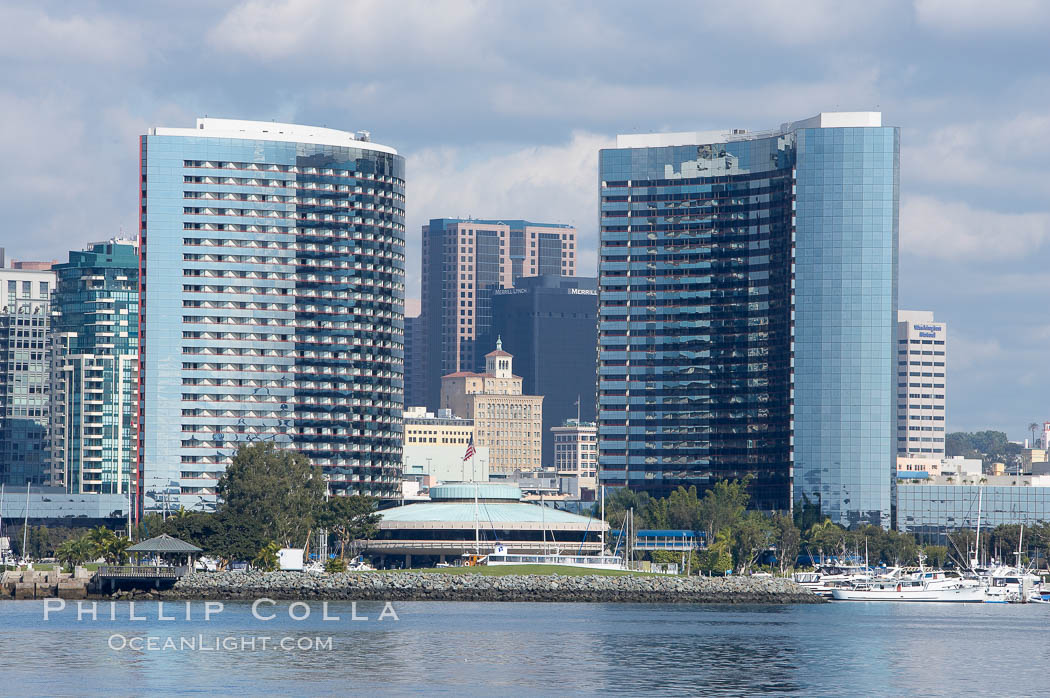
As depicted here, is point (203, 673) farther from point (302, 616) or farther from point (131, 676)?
point (302, 616)

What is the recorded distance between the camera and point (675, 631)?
180m

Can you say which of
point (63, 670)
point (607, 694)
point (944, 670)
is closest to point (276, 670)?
point (63, 670)

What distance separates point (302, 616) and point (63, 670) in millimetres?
67060

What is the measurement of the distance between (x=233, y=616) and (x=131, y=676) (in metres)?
63.1

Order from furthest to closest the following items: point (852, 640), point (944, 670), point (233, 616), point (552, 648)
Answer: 1. point (233, 616)
2. point (852, 640)
3. point (552, 648)
4. point (944, 670)

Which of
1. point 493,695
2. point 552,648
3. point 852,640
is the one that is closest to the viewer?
point 493,695

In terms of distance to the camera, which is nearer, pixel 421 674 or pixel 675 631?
pixel 421 674

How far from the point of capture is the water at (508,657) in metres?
123

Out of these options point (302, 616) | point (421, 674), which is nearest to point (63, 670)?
point (421, 674)

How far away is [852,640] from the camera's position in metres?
175

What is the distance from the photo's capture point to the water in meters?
123

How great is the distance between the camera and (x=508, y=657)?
143 metres

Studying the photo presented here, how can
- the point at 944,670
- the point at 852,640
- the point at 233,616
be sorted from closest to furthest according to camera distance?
the point at 944,670, the point at 852,640, the point at 233,616

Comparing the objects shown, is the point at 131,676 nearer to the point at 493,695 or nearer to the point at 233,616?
the point at 493,695
